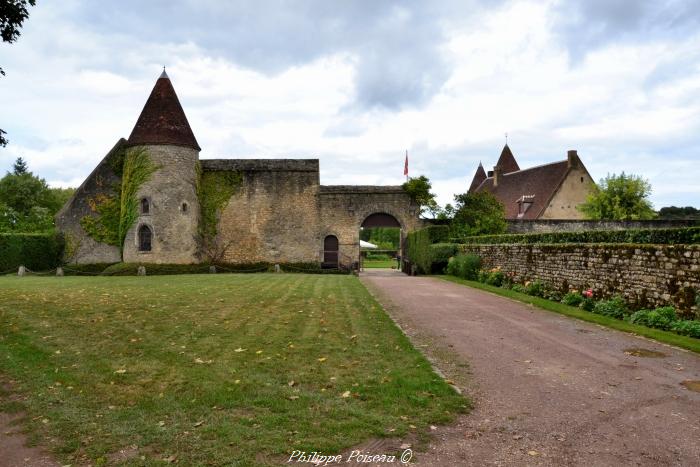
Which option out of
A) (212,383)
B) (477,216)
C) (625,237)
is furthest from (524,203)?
(212,383)

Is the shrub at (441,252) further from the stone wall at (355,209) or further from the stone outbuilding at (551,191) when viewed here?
the stone outbuilding at (551,191)

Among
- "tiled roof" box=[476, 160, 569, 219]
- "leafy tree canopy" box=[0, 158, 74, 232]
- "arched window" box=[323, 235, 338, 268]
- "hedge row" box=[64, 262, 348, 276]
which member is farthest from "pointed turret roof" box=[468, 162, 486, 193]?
"leafy tree canopy" box=[0, 158, 74, 232]

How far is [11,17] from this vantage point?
968 centimetres

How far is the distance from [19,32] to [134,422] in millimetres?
9094

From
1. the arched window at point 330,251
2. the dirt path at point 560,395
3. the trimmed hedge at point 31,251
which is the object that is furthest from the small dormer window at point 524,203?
the trimmed hedge at point 31,251

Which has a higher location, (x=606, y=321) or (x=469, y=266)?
(x=469, y=266)

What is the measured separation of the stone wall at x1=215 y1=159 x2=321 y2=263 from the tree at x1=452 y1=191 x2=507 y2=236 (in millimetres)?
9097

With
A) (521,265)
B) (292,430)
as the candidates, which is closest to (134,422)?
(292,430)

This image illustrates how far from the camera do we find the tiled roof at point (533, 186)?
40.6m

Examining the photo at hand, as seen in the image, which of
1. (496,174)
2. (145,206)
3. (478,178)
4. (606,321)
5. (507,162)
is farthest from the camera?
(478,178)

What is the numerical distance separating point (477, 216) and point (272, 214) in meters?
13.0

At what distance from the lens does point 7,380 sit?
619 centimetres

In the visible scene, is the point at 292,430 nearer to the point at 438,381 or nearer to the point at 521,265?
the point at 438,381

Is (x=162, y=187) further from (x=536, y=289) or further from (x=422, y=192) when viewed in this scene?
(x=536, y=289)
